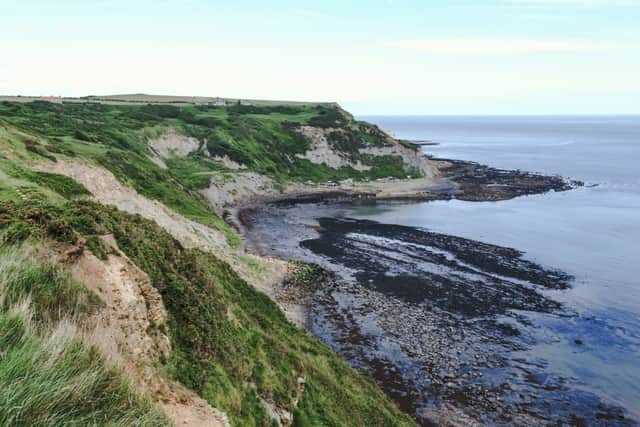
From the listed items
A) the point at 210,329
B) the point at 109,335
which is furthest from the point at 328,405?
the point at 109,335

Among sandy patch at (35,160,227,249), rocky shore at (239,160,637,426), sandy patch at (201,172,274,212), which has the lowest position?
rocky shore at (239,160,637,426)

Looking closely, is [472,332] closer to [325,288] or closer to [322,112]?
[325,288]

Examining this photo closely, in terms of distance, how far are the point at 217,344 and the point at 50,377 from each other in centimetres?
814

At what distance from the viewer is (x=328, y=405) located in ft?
55.8

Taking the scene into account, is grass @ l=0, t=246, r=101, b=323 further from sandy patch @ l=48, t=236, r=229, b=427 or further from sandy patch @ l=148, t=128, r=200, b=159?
sandy patch @ l=148, t=128, r=200, b=159

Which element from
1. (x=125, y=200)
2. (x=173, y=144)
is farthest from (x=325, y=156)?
(x=125, y=200)

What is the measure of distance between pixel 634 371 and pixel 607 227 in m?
44.1

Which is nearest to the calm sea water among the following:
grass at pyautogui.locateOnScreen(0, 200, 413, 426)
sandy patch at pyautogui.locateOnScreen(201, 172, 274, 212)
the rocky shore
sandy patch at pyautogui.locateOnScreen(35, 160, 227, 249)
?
the rocky shore

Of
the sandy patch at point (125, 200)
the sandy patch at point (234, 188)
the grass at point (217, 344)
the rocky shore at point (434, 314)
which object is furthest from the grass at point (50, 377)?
the sandy patch at point (234, 188)

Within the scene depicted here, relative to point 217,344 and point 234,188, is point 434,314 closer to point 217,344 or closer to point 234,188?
point 217,344

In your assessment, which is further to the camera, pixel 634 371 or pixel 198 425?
pixel 634 371

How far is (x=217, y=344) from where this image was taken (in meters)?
13.7

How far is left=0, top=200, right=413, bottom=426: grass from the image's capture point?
38.6 ft

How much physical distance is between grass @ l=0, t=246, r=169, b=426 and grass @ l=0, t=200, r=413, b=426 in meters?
3.88
